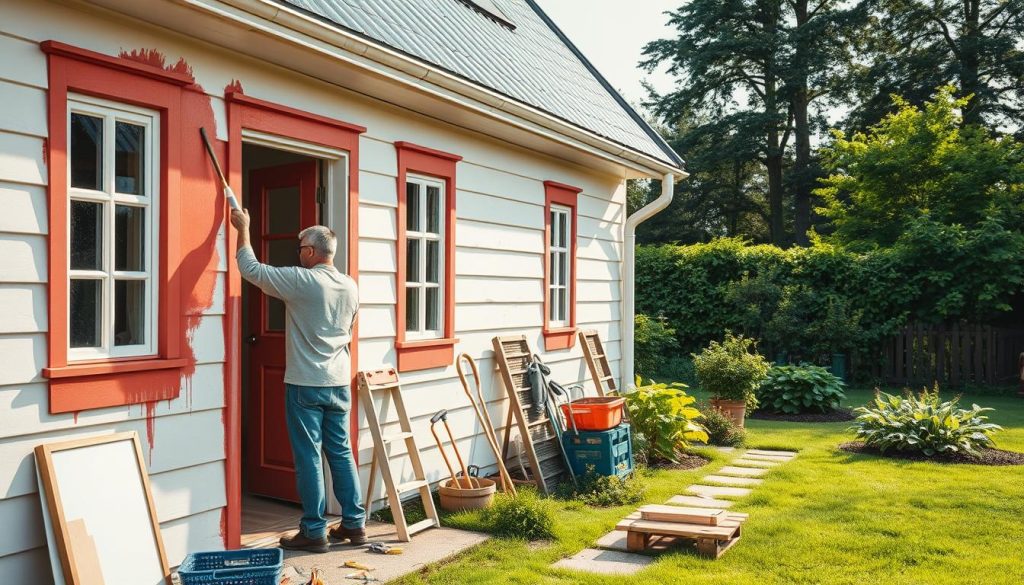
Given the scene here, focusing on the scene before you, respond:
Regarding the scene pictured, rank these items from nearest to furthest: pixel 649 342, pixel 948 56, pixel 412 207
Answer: pixel 412 207
pixel 649 342
pixel 948 56

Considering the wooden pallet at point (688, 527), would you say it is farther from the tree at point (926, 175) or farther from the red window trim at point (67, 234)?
the tree at point (926, 175)

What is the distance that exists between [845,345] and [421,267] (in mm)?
10598

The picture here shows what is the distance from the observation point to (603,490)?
23.6ft

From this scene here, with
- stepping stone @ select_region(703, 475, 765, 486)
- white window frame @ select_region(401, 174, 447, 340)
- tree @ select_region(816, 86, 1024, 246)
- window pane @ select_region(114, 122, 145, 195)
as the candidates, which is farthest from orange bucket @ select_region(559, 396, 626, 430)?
tree @ select_region(816, 86, 1024, 246)

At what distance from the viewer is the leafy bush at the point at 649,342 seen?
15.6m

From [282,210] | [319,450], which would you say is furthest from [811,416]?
[319,450]

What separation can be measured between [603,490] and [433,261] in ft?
7.71

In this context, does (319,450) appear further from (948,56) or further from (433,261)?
(948,56)

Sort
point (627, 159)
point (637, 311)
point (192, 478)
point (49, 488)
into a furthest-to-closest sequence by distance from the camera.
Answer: point (637, 311), point (627, 159), point (192, 478), point (49, 488)

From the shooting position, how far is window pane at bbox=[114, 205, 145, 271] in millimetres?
4480

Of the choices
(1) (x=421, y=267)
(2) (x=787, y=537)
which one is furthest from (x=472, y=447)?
(2) (x=787, y=537)

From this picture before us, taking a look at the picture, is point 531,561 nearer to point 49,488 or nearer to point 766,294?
point 49,488

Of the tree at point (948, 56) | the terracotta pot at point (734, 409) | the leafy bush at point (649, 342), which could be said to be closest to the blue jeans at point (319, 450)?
the terracotta pot at point (734, 409)

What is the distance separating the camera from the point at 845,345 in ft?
50.1
